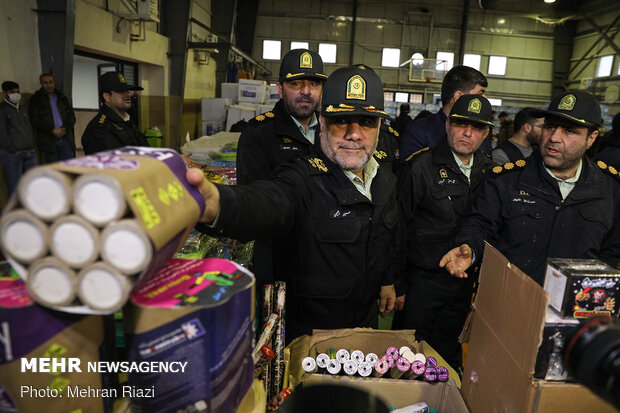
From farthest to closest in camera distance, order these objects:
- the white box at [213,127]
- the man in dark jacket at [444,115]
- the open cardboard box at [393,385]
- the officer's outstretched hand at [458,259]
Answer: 1. the white box at [213,127]
2. the man in dark jacket at [444,115]
3. the officer's outstretched hand at [458,259]
4. the open cardboard box at [393,385]

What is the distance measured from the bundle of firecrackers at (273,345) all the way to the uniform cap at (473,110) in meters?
1.91

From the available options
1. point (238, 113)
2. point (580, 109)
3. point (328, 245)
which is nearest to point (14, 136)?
point (238, 113)

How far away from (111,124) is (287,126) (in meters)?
2.25

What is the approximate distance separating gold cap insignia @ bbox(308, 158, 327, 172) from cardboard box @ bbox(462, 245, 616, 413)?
0.75 meters

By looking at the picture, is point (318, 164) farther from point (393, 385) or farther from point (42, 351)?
point (42, 351)

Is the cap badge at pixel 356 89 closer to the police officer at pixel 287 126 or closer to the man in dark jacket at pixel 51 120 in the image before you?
the police officer at pixel 287 126

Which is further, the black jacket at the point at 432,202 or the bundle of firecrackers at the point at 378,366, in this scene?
the black jacket at the point at 432,202

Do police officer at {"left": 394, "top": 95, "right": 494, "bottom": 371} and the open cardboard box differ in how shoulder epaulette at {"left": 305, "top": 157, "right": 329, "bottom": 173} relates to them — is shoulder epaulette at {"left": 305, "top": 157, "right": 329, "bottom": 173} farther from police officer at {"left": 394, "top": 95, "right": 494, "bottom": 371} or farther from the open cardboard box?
police officer at {"left": 394, "top": 95, "right": 494, "bottom": 371}

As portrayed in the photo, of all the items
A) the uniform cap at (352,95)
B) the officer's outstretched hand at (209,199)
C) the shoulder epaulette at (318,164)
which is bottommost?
the officer's outstretched hand at (209,199)

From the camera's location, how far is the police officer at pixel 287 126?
2669mm

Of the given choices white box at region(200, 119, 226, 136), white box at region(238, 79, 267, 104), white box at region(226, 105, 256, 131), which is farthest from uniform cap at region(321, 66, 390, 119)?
white box at region(200, 119, 226, 136)

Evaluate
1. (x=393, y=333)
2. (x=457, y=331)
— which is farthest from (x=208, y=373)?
(x=457, y=331)

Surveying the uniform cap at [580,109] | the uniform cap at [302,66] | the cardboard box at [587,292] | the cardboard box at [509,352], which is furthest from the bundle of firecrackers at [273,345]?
the uniform cap at [302,66]

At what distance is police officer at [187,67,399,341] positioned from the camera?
5.75 feet
